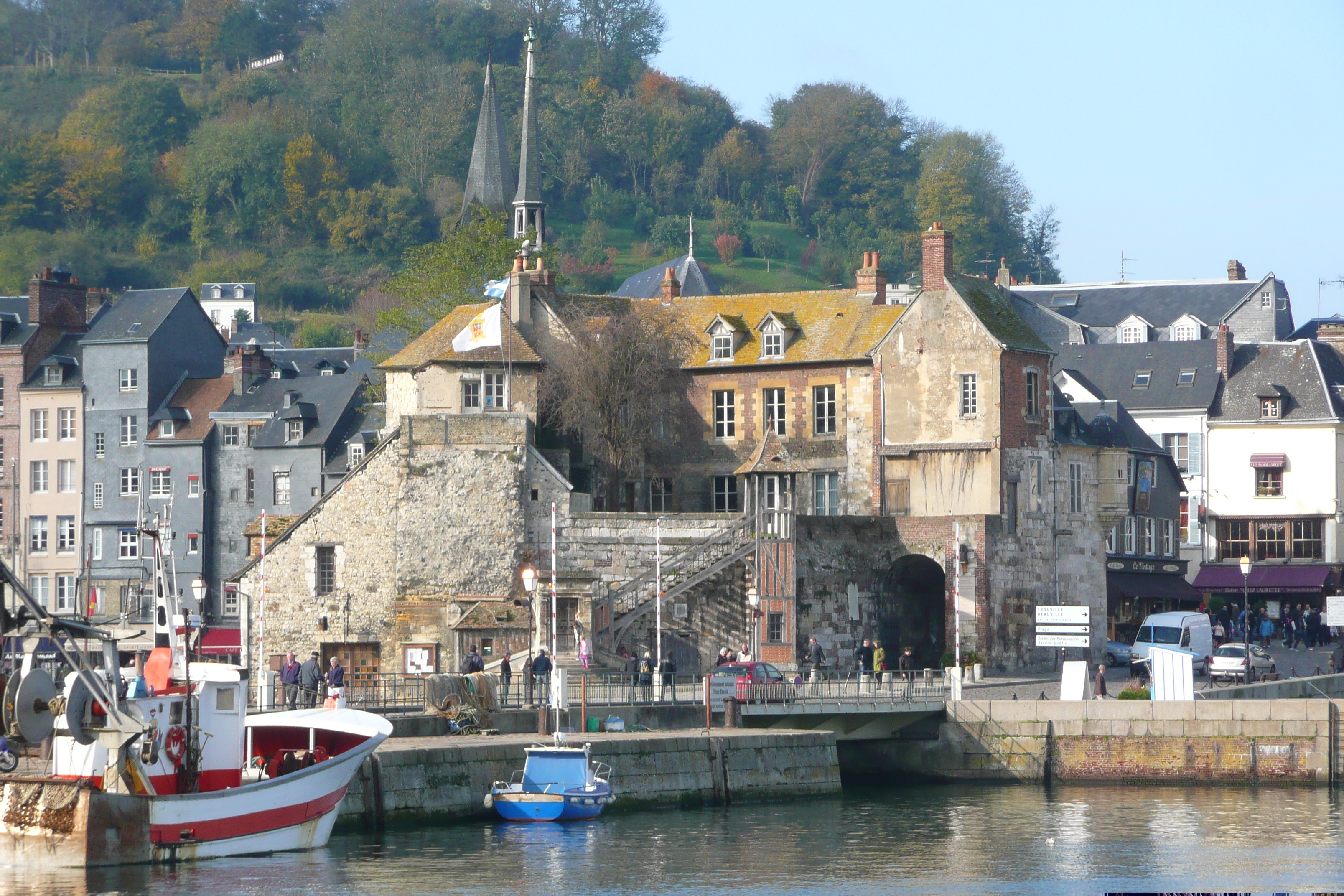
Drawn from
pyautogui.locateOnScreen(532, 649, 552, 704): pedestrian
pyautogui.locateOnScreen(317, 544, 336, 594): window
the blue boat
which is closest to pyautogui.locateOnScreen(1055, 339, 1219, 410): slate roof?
pyautogui.locateOnScreen(317, 544, 336, 594): window

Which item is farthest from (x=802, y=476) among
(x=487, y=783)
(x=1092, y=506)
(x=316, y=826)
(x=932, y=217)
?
(x=932, y=217)

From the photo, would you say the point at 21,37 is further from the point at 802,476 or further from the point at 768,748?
the point at 768,748

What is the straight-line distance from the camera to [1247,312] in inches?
3546

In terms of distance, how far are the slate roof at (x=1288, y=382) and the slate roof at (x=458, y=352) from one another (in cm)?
2915

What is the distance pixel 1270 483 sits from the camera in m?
73.6

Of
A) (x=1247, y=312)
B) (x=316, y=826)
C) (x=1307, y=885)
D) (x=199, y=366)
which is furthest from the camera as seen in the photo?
(x=1247, y=312)

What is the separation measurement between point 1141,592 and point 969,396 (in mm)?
16708

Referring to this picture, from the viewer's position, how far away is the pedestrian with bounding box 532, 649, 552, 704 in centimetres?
4144

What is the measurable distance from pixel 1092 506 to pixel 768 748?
825 inches

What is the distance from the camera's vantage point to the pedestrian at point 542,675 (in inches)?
1631

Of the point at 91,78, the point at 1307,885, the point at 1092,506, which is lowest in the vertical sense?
the point at 1307,885

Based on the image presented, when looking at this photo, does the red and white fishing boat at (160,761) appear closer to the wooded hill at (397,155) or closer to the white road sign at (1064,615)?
the white road sign at (1064,615)

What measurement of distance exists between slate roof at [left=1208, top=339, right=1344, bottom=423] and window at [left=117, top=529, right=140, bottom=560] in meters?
38.5

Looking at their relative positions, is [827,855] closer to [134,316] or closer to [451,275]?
[451,275]
